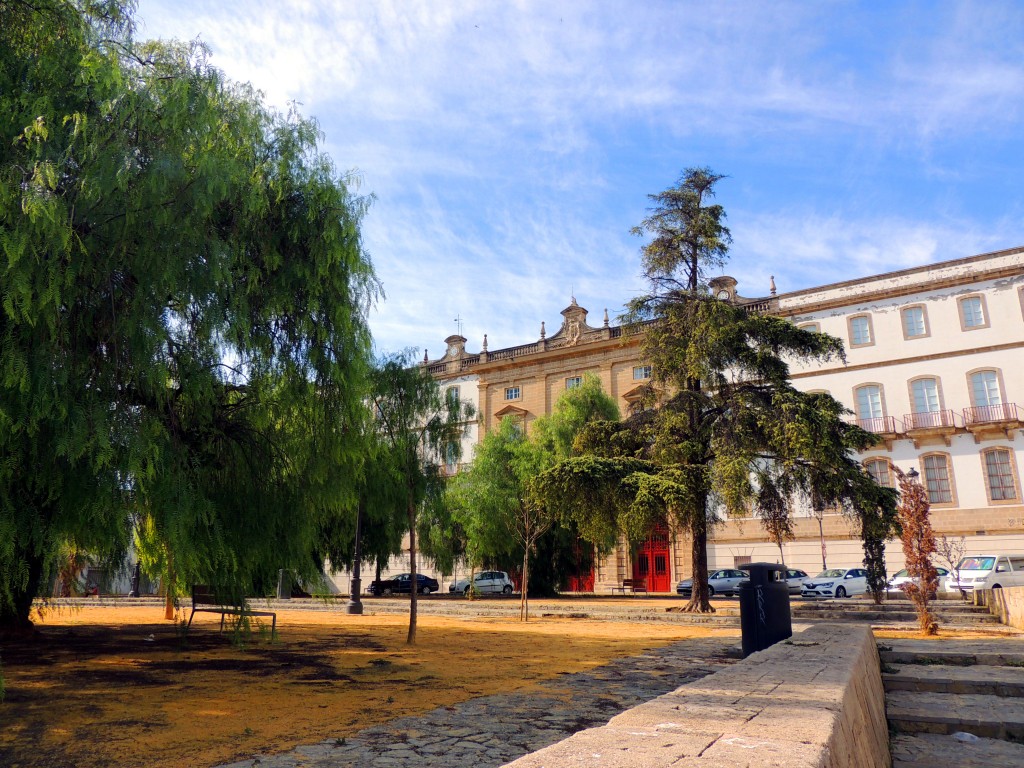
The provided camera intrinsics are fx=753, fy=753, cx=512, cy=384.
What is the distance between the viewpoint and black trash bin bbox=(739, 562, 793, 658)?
10.6 meters

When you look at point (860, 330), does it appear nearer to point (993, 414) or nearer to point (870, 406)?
point (870, 406)

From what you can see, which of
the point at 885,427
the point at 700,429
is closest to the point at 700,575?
the point at 700,429

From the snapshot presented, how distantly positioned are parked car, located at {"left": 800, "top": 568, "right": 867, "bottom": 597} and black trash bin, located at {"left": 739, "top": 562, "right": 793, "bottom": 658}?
68.2 feet

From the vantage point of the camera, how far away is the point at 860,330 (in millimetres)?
34594

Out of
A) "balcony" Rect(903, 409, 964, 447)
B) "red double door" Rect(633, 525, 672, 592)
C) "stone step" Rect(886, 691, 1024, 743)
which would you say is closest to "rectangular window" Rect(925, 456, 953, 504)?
"balcony" Rect(903, 409, 964, 447)

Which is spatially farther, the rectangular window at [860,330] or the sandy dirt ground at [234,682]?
the rectangular window at [860,330]

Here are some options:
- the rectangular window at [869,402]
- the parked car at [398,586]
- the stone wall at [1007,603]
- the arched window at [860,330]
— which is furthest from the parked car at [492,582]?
the stone wall at [1007,603]

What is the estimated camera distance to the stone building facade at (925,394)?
102 ft

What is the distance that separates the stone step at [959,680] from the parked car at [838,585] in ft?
71.3

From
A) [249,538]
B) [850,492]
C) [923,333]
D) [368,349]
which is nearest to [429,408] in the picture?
[368,349]

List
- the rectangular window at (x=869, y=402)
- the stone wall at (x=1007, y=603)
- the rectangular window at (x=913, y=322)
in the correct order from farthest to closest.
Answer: the rectangular window at (x=869, y=402) → the rectangular window at (x=913, y=322) → the stone wall at (x=1007, y=603)

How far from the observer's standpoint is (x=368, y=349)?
10328mm

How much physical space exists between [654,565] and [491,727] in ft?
110

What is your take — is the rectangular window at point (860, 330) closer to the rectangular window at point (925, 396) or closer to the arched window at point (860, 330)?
the arched window at point (860, 330)
